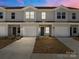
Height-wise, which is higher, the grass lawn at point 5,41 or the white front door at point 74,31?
the white front door at point 74,31

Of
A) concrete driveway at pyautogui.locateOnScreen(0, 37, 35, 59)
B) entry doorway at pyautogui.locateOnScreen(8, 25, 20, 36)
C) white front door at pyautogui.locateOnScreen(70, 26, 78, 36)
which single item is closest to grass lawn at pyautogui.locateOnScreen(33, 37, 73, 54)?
concrete driveway at pyautogui.locateOnScreen(0, 37, 35, 59)

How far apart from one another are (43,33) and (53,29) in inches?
127

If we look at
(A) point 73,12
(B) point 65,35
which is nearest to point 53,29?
(B) point 65,35

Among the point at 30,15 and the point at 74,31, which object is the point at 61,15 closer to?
the point at 74,31

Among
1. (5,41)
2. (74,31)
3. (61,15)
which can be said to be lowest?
(5,41)

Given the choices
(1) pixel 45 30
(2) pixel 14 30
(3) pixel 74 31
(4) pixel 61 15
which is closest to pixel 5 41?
(2) pixel 14 30

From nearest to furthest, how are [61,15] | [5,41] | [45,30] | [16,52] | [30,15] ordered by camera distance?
[16,52]
[5,41]
[30,15]
[61,15]
[45,30]

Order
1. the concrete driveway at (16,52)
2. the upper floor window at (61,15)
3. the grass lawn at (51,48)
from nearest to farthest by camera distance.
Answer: the concrete driveway at (16,52) < the grass lawn at (51,48) < the upper floor window at (61,15)

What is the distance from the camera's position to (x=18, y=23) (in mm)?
37375

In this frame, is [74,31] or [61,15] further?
[74,31]

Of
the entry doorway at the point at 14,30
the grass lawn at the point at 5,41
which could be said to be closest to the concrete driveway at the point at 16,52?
the grass lawn at the point at 5,41

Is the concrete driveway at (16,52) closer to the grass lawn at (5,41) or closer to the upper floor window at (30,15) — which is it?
the grass lawn at (5,41)

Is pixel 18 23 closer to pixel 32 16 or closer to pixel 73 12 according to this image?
pixel 32 16

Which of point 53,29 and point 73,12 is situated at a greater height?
point 73,12
